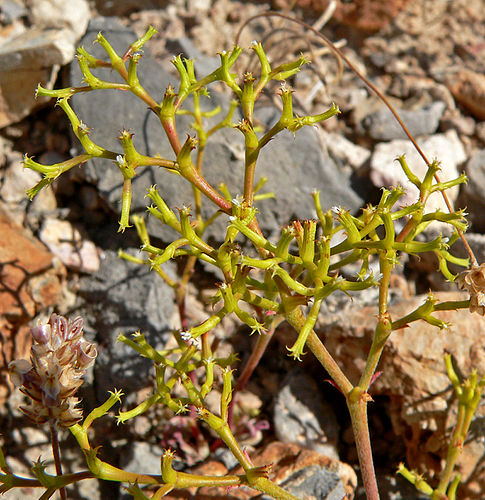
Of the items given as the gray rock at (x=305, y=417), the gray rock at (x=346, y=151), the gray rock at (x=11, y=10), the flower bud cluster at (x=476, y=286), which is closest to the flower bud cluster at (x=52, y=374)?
the flower bud cluster at (x=476, y=286)

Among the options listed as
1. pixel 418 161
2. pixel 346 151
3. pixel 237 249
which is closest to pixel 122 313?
pixel 237 249

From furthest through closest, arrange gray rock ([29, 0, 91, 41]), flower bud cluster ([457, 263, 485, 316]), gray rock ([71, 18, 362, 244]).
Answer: gray rock ([29, 0, 91, 41]) → gray rock ([71, 18, 362, 244]) → flower bud cluster ([457, 263, 485, 316])

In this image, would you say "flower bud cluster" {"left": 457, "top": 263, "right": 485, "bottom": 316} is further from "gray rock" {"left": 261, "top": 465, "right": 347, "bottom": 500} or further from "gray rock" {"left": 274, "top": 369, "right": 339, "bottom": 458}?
"gray rock" {"left": 274, "top": 369, "right": 339, "bottom": 458}

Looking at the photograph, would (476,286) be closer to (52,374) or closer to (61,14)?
(52,374)

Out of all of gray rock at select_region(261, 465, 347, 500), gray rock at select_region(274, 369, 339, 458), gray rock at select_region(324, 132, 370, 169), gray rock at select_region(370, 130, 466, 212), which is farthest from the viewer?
gray rock at select_region(324, 132, 370, 169)

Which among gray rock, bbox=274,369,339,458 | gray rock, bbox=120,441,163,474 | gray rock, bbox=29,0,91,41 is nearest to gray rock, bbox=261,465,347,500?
gray rock, bbox=274,369,339,458

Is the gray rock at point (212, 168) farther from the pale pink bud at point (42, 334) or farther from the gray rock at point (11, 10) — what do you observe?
the pale pink bud at point (42, 334)
